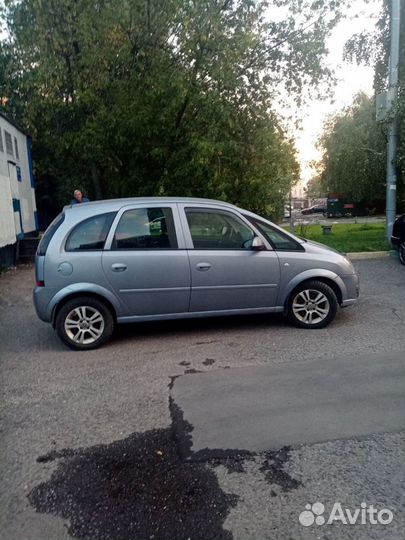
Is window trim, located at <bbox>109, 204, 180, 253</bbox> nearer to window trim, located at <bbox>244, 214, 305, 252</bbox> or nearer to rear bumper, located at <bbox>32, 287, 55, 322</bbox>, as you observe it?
rear bumper, located at <bbox>32, 287, 55, 322</bbox>

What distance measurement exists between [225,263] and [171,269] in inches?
27.0

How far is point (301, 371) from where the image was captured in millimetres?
4320

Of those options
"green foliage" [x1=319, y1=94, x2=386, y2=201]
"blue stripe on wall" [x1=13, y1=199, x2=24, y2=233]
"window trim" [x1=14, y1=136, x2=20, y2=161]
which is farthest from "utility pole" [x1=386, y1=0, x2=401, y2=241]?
"window trim" [x1=14, y1=136, x2=20, y2=161]

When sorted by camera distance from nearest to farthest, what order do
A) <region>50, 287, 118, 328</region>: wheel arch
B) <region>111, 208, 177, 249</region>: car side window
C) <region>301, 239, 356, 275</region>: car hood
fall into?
<region>50, 287, 118, 328</region>: wheel arch, <region>111, 208, 177, 249</region>: car side window, <region>301, 239, 356, 275</region>: car hood

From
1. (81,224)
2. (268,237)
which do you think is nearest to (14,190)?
(81,224)

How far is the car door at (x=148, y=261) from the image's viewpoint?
17.1ft

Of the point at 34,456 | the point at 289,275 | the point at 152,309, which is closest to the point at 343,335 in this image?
the point at 289,275

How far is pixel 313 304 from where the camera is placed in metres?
5.68

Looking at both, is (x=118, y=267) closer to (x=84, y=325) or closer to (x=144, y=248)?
(x=144, y=248)

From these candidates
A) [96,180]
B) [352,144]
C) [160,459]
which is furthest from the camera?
[352,144]

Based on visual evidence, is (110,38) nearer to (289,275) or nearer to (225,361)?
(289,275)

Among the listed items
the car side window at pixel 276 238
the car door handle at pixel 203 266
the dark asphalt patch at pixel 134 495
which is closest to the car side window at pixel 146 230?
the car door handle at pixel 203 266

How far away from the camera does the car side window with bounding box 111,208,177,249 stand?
17.4 ft

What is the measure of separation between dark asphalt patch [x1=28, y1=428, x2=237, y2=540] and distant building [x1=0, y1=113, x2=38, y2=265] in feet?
28.5
